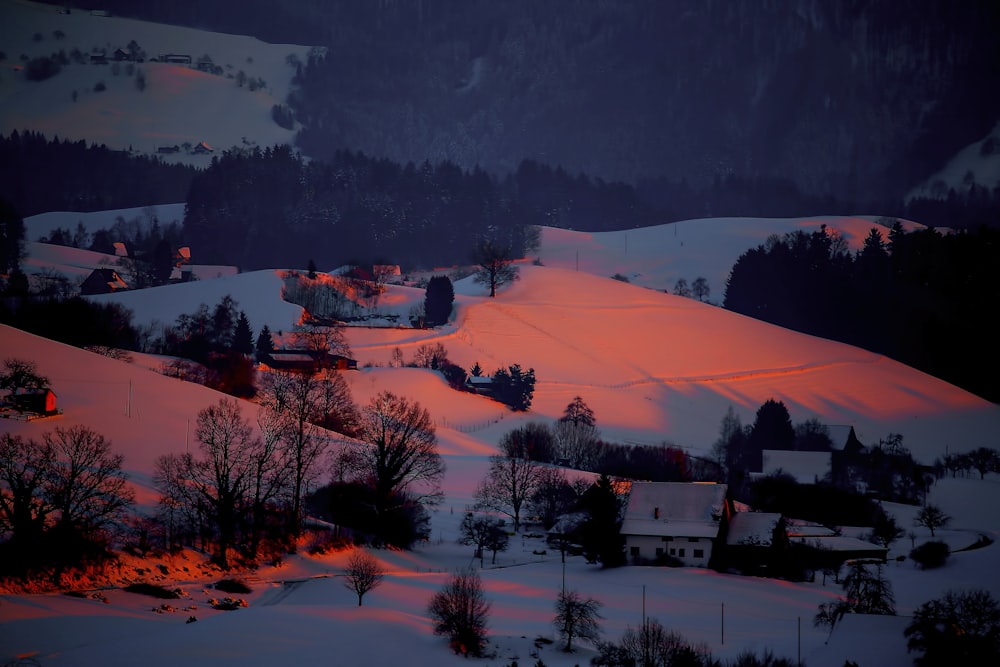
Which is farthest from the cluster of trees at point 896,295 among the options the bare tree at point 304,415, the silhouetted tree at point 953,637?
the silhouetted tree at point 953,637

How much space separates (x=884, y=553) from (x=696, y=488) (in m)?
5.64

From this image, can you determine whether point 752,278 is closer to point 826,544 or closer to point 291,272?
point 291,272

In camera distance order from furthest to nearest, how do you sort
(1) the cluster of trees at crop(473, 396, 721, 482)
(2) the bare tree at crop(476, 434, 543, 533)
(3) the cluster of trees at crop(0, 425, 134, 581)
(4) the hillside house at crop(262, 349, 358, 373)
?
(4) the hillside house at crop(262, 349, 358, 373), (1) the cluster of trees at crop(473, 396, 721, 482), (2) the bare tree at crop(476, 434, 543, 533), (3) the cluster of trees at crop(0, 425, 134, 581)

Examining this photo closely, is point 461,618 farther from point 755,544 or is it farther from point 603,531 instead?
point 755,544

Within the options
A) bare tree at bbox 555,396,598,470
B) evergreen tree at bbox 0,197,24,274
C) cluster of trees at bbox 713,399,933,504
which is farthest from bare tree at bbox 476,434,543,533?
evergreen tree at bbox 0,197,24,274

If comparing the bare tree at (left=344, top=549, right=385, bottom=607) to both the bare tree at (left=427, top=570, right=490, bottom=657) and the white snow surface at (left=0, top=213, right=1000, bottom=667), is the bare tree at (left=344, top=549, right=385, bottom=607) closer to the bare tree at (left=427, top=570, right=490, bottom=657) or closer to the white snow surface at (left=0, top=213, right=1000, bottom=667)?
the white snow surface at (left=0, top=213, right=1000, bottom=667)

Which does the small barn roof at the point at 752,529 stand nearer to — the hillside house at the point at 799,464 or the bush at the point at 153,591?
the hillside house at the point at 799,464

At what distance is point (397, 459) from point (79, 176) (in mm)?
123823

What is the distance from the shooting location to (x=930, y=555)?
3122 centimetres

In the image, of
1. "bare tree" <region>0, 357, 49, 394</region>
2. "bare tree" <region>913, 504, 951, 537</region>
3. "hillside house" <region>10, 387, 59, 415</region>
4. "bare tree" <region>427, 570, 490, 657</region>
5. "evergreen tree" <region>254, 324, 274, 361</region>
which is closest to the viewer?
"bare tree" <region>427, 570, 490, 657</region>

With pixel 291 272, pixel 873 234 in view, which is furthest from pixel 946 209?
pixel 291 272

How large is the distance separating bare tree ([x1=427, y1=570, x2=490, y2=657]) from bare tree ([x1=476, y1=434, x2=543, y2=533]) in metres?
12.4

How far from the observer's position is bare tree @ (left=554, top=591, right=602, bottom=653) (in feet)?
71.1

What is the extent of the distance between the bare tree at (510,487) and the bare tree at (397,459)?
1.66 m
